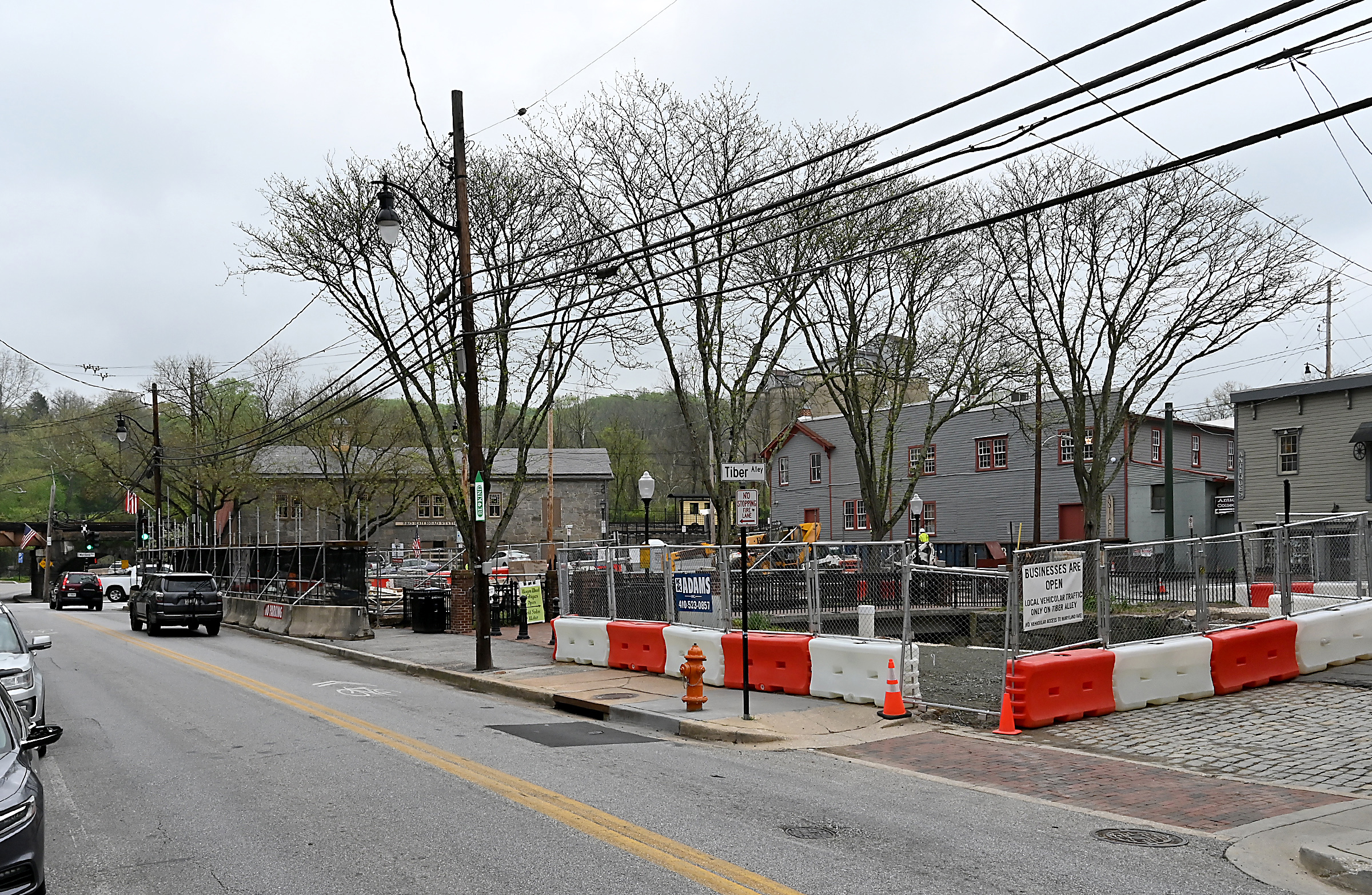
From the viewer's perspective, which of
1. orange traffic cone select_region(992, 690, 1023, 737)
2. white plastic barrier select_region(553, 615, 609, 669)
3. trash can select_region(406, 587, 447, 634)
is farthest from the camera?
trash can select_region(406, 587, 447, 634)

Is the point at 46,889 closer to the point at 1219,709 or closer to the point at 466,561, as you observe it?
the point at 1219,709

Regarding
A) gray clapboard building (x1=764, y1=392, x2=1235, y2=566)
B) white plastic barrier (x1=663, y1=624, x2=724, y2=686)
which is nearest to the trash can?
white plastic barrier (x1=663, y1=624, x2=724, y2=686)

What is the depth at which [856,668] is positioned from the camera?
44.5ft

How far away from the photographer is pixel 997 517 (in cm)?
4916

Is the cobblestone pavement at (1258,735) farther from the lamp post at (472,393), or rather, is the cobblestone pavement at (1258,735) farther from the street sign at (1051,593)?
the lamp post at (472,393)

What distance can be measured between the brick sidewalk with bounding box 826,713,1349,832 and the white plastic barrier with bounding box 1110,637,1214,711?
2.22 meters

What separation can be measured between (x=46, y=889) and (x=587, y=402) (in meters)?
86.1

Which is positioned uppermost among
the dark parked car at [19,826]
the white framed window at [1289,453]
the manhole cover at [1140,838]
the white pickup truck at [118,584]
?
the white framed window at [1289,453]

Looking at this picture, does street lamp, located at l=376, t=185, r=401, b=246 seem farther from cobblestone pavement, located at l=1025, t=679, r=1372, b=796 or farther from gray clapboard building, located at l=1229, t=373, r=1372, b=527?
gray clapboard building, located at l=1229, t=373, r=1372, b=527

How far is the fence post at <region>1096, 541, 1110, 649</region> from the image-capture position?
41.4 feet

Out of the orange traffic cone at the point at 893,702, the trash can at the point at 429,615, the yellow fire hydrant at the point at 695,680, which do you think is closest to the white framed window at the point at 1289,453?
the trash can at the point at 429,615

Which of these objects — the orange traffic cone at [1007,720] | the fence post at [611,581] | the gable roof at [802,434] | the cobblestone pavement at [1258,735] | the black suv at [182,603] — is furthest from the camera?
the gable roof at [802,434]

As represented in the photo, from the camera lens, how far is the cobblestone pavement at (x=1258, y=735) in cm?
954

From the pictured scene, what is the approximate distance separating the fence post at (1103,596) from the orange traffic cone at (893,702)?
7.86ft
